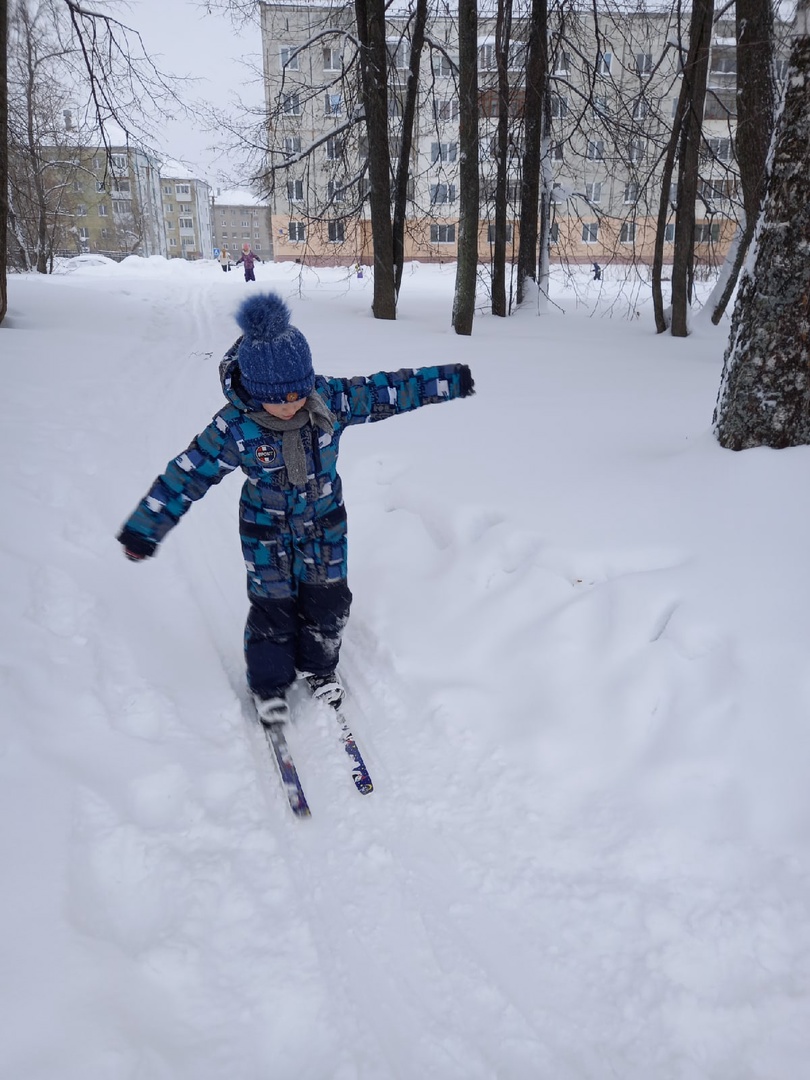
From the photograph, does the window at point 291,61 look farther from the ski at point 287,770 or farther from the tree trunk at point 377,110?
the ski at point 287,770

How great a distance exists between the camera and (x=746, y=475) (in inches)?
128

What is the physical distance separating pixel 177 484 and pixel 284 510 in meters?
0.43

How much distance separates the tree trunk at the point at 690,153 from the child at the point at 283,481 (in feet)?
27.2

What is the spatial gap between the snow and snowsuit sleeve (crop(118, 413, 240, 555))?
693 mm

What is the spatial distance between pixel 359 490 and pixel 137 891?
3.16m

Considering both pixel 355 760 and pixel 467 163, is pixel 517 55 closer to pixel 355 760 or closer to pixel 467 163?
pixel 467 163

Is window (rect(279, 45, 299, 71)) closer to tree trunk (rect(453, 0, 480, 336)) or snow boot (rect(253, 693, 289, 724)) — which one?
tree trunk (rect(453, 0, 480, 336))

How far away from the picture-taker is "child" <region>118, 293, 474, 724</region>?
2.44 meters

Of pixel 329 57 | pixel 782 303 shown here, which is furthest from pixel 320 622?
pixel 329 57

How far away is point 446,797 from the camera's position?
2422 millimetres

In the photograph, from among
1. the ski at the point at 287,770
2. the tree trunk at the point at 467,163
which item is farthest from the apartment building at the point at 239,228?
the ski at the point at 287,770

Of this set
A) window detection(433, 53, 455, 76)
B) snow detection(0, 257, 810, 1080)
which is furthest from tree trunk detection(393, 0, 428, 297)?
snow detection(0, 257, 810, 1080)

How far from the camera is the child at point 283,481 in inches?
95.9

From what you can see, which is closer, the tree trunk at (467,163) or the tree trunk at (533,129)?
the tree trunk at (467,163)
